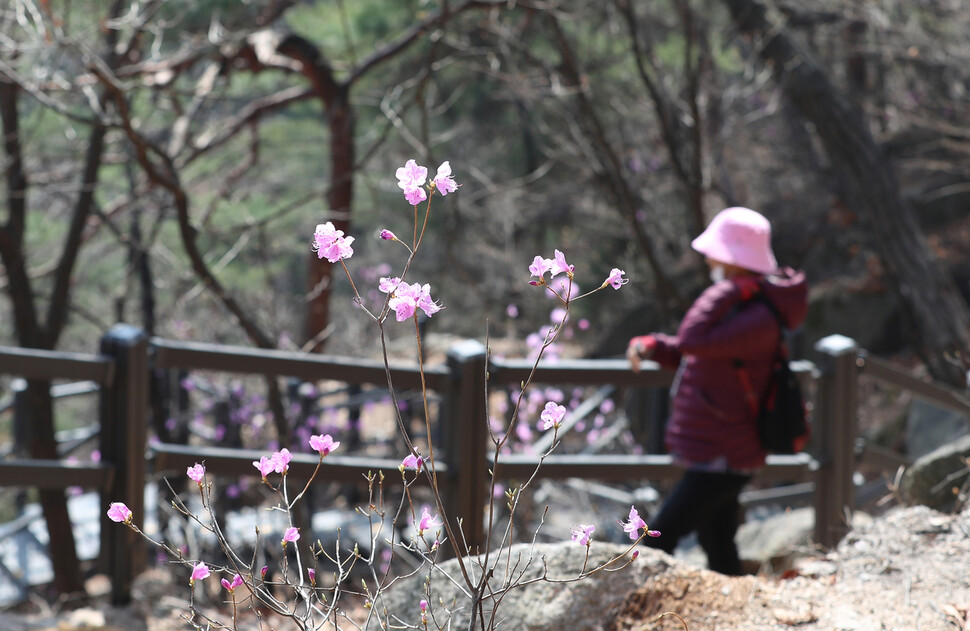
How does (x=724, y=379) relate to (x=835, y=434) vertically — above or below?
above

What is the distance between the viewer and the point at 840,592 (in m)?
2.63

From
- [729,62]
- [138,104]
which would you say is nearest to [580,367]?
[138,104]

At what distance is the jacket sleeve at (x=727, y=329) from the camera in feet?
9.77

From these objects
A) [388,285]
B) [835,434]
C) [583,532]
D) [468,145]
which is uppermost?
[468,145]

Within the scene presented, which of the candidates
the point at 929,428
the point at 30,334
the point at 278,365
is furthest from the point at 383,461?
the point at 929,428

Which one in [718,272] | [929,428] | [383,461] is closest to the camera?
[718,272]

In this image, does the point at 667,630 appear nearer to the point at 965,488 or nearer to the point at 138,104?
the point at 965,488

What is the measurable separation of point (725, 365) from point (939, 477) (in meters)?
1.13

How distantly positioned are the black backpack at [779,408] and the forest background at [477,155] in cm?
276

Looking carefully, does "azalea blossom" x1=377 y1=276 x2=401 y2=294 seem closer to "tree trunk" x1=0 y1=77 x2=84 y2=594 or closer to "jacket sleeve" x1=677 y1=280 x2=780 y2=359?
"jacket sleeve" x1=677 y1=280 x2=780 y2=359

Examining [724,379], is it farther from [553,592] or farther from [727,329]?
[553,592]

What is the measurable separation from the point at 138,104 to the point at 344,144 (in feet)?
8.12

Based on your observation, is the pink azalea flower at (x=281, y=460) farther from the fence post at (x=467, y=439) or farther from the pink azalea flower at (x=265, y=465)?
the fence post at (x=467, y=439)

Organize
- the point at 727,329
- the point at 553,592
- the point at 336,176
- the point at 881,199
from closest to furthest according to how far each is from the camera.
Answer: the point at 553,592 < the point at 727,329 < the point at 881,199 < the point at 336,176
